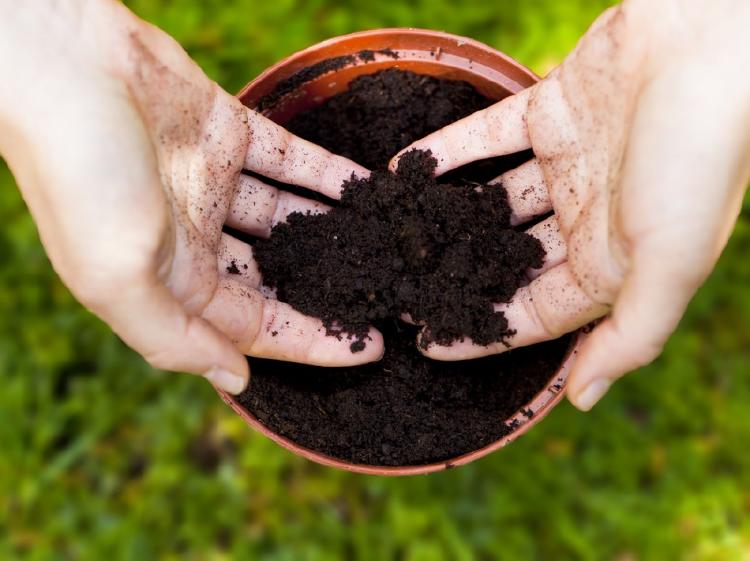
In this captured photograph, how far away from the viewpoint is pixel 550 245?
1771 millimetres

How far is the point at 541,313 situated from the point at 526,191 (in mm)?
337

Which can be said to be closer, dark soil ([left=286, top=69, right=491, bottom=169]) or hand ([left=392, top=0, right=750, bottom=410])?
hand ([left=392, top=0, right=750, bottom=410])

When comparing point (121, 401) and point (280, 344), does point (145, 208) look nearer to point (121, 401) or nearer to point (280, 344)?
point (280, 344)

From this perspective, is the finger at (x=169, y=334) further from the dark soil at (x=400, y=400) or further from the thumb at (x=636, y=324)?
the thumb at (x=636, y=324)

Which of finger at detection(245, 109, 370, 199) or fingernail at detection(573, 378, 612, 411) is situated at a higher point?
fingernail at detection(573, 378, 612, 411)

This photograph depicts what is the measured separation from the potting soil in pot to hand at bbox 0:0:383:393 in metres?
0.09

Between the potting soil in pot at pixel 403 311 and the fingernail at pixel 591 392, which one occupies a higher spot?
the fingernail at pixel 591 392

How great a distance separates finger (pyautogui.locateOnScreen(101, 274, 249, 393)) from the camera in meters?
1.37

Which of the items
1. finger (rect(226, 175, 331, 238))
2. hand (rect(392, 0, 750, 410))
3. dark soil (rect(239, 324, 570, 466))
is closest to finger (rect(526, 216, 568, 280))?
hand (rect(392, 0, 750, 410))

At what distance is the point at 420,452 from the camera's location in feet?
5.54

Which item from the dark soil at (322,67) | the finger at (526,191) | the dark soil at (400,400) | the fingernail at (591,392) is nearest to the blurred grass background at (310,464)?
the dark soil at (322,67)

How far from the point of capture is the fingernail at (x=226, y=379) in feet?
4.86

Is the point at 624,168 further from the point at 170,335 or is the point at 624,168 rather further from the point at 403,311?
the point at 170,335

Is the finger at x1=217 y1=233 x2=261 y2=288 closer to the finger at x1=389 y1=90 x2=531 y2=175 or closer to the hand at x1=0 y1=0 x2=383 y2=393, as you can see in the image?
the hand at x1=0 y1=0 x2=383 y2=393
